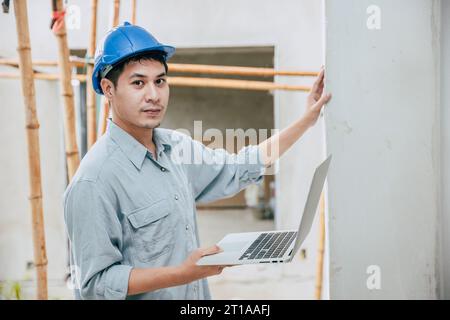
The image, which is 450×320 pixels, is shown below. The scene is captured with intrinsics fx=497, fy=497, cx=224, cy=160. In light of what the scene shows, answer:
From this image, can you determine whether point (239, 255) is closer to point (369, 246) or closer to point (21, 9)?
point (369, 246)

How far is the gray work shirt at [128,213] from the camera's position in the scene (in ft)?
3.26

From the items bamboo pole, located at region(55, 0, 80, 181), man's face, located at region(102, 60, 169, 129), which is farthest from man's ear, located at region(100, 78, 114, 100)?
bamboo pole, located at region(55, 0, 80, 181)

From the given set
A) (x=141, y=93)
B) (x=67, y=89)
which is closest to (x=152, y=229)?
(x=141, y=93)

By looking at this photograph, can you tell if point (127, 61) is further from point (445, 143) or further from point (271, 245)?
point (445, 143)

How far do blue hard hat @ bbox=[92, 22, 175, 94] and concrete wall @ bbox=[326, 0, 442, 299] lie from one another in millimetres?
416

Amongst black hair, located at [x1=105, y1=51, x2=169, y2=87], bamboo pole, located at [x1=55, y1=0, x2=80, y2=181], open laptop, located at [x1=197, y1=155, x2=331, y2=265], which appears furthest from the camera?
bamboo pole, located at [x1=55, y1=0, x2=80, y2=181]

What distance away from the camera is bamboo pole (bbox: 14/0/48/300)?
1255mm

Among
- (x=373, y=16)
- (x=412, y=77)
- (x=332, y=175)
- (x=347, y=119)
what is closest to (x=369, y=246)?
(x=332, y=175)

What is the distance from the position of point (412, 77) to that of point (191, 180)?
2.00 ft

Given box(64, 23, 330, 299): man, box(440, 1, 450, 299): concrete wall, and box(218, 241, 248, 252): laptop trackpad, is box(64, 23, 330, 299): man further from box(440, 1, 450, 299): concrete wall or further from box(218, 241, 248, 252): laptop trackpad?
box(440, 1, 450, 299): concrete wall

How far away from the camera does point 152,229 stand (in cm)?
110

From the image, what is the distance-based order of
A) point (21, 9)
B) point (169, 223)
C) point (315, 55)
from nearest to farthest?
point (169, 223)
point (21, 9)
point (315, 55)

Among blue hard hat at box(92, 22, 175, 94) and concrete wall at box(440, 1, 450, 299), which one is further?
concrete wall at box(440, 1, 450, 299)
